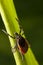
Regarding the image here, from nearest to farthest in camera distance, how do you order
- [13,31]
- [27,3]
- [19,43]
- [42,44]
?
[13,31], [19,43], [42,44], [27,3]

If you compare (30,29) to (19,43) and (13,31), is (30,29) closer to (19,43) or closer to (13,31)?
(19,43)

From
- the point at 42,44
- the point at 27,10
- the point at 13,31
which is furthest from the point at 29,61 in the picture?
the point at 27,10

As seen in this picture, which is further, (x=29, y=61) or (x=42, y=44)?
(x=42, y=44)

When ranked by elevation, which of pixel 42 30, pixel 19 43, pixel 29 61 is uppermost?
pixel 42 30

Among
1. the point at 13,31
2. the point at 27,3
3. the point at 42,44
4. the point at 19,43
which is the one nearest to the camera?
the point at 13,31

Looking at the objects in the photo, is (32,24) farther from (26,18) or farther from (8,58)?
(8,58)

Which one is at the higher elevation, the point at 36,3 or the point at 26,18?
the point at 36,3

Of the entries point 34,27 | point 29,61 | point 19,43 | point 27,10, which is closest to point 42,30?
point 34,27
